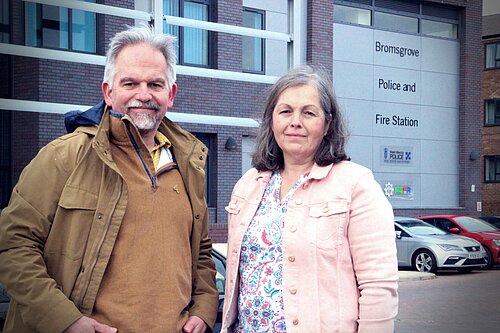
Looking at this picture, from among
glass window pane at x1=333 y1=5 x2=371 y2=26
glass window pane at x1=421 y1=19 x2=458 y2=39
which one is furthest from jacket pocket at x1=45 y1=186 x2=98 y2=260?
glass window pane at x1=421 y1=19 x2=458 y2=39

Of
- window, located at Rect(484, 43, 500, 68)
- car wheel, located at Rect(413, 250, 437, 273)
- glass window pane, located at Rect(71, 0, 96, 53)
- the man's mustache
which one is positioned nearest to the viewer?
the man's mustache

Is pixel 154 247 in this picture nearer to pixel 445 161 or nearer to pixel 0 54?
pixel 0 54

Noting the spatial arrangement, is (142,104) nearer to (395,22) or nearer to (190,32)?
(190,32)

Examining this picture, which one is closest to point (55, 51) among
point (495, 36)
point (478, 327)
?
point (478, 327)

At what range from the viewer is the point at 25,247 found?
107 inches

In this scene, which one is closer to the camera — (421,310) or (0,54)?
(0,54)

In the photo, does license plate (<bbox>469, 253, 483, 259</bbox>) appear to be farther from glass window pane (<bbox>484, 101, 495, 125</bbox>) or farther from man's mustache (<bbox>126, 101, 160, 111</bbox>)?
glass window pane (<bbox>484, 101, 495, 125</bbox>)

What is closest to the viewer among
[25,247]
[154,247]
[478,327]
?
[25,247]

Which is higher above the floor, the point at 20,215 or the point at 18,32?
the point at 18,32

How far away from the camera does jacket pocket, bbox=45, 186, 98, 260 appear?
278 cm

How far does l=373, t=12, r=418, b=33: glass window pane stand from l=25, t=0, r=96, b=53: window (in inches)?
765

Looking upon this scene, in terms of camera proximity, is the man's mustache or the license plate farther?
the license plate

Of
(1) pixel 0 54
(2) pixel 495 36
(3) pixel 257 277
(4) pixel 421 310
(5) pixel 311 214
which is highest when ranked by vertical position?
(2) pixel 495 36

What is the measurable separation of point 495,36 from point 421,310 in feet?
92.1
